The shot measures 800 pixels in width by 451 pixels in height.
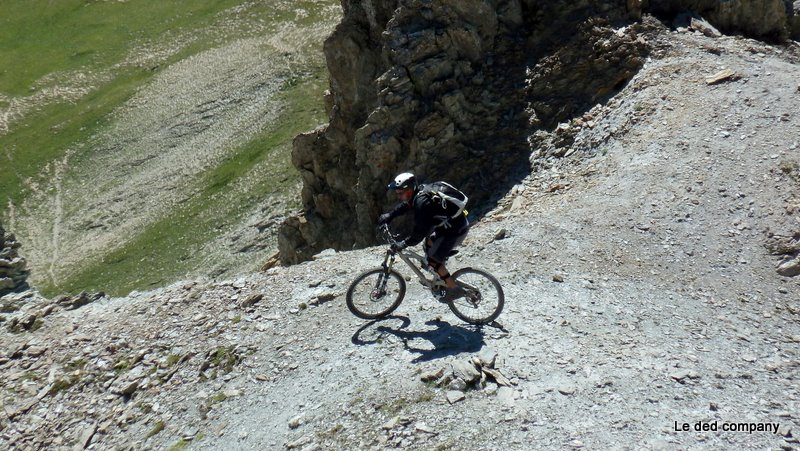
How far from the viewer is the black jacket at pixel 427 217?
1481cm

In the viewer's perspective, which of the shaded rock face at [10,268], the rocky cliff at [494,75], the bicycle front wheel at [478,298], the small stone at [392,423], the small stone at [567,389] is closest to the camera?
the small stone at [567,389]

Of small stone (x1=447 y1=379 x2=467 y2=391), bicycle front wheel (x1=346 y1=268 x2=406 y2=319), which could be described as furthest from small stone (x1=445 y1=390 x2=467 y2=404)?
bicycle front wheel (x1=346 y1=268 x2=406 y2=319)

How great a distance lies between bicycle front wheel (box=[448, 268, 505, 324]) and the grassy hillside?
116ft

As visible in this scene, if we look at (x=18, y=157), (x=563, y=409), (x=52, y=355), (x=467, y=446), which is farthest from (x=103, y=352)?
(x=18, y=157)

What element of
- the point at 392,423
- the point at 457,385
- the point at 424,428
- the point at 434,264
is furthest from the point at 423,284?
the point at 424,428

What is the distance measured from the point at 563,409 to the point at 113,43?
96.0 meters

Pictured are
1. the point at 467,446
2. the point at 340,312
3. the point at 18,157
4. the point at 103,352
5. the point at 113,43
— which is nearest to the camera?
the point at 467,446

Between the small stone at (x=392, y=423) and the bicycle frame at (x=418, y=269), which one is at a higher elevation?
the bicycle frame at (x=418, y=269)

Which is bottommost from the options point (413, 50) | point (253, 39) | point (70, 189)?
point (70, 189)

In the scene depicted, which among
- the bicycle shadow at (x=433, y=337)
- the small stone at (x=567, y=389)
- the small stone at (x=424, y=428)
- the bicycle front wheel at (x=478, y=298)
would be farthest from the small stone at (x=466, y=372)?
the bicycle front wheel at (x=478, y=298)

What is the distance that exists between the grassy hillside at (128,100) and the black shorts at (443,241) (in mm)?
35266

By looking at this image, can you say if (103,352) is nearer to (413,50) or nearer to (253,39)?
(413,50)

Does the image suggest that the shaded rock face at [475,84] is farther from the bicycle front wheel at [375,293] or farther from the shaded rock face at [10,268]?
the shaded rock face at [10,268]

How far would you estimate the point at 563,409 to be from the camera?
40.1 ft
